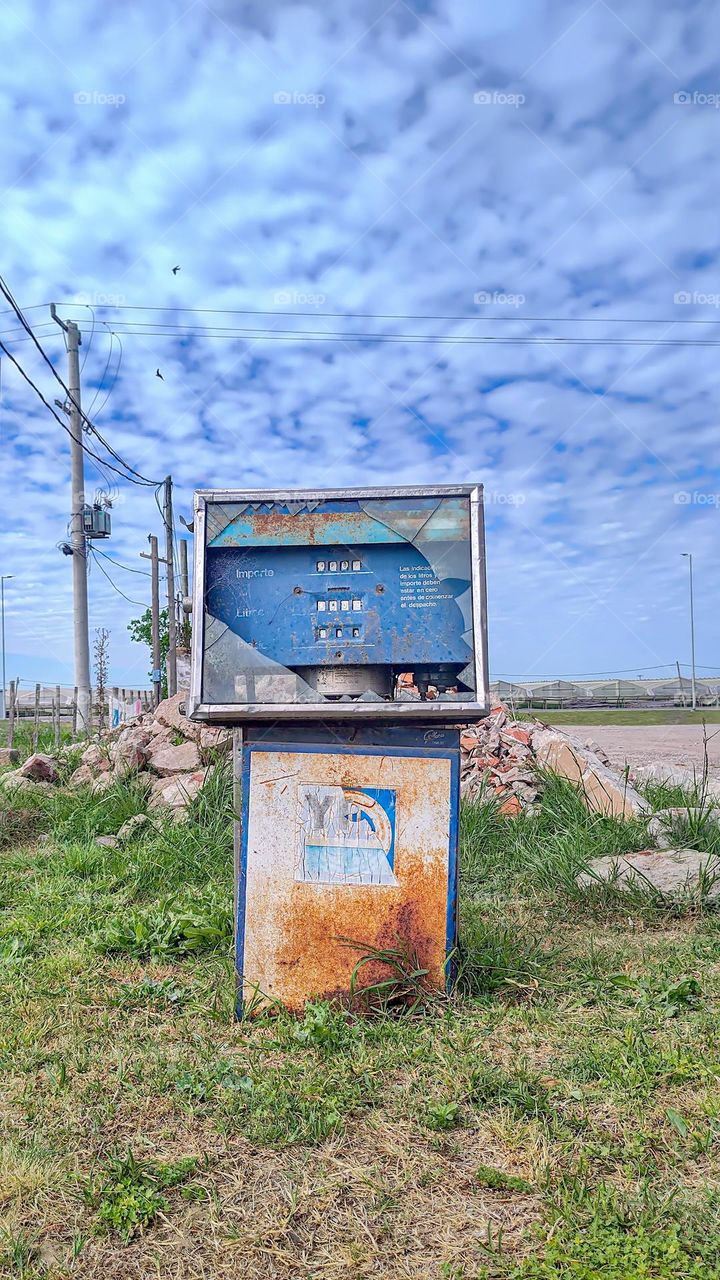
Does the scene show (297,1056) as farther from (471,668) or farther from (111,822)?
(111,822)

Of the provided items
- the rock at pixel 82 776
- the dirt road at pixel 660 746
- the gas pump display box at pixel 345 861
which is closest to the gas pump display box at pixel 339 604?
the gas pump display box at pixel 345 861

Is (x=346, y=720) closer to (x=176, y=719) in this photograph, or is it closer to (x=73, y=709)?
(x=176, y=719)

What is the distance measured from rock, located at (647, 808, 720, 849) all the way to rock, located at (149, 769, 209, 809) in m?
3.33

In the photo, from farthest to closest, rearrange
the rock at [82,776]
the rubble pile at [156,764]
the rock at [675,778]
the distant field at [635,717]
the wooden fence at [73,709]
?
the distant field at [635,717] < the wooden fence at [73,709] < the rock at [82,776] < the rubble pile at [156,764] < the rock at [675,778]

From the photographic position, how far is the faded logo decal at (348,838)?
330 cm

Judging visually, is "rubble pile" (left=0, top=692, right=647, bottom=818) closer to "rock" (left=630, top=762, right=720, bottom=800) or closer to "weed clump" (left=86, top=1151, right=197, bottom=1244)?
"rock" (left=630, top=762, right=720, bottom=800)

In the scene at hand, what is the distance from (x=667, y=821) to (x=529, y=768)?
71.2 inches

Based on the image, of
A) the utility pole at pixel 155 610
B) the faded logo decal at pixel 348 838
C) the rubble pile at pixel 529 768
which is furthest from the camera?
the utility pole at pixel 155 610

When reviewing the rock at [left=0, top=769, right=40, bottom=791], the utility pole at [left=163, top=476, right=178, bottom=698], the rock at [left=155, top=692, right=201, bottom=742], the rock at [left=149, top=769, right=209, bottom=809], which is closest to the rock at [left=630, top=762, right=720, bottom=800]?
the rock at [left=149, top=769, right=209, bottom=809]

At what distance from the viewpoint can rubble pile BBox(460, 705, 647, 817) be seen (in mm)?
6434

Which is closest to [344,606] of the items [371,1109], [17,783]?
[371,1109]

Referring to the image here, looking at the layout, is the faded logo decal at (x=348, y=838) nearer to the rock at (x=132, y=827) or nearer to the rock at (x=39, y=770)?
the rock at (x=132, y=827)

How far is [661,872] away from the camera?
4801mm

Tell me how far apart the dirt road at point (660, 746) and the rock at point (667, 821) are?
384 centimetres
